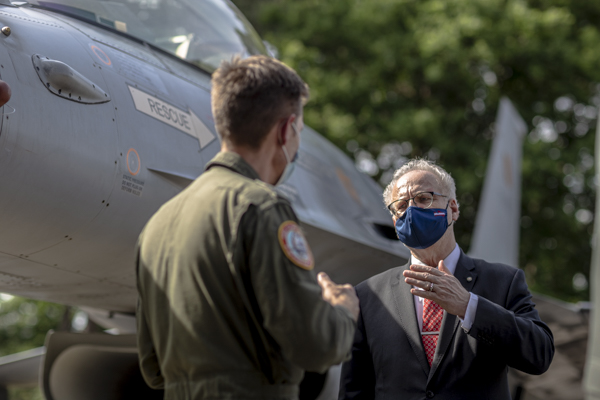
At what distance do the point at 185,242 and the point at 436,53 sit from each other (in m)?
13.6

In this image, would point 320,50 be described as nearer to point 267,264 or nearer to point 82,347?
point 82,347

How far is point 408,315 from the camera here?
2.44 meters

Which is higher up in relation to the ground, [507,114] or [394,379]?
[394,379]

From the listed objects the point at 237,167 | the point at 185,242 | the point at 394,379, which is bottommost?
the point at 394,379

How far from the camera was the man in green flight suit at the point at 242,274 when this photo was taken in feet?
4.87

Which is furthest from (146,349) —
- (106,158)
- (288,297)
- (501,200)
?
(501,200)

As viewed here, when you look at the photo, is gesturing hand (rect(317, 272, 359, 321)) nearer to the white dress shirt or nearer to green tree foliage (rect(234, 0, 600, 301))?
the white dress shirt

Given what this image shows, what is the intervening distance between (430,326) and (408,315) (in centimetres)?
9

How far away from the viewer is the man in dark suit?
213cm

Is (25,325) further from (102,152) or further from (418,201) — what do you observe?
(418,201)

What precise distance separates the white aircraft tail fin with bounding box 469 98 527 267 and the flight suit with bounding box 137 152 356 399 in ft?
24.6

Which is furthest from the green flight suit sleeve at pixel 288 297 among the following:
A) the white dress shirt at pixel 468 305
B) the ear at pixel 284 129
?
the white dress shirt at pixel 468 305

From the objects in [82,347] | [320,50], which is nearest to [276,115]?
[82,347]

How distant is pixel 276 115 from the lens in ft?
5.37
